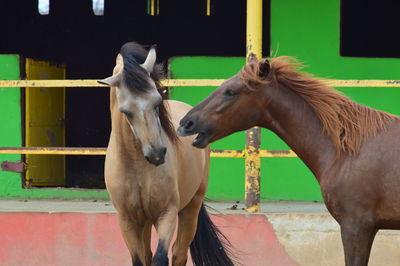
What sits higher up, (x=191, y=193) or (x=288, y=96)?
(x=288, y=96)

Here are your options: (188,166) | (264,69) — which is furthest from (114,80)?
(188,166)

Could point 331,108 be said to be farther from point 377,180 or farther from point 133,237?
point 133,237

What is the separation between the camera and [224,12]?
10625 millimetres

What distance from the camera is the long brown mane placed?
188 inches

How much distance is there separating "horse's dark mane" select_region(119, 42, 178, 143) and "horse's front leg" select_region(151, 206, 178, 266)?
549 mm

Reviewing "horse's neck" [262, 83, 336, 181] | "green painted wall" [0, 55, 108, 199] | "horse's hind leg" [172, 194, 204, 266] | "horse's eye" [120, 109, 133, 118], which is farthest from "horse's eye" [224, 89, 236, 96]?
"green painted wall" [0, 55, 108, 199]

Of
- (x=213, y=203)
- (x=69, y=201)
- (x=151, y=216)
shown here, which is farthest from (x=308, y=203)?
(x=151, y=216)

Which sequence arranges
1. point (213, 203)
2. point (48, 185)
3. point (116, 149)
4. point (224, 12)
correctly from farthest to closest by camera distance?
1. point (224, 12)
2. point (48, 185)
3. point (213, 203)
4. point (116, 149)

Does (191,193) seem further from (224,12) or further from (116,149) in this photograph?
(224,12)

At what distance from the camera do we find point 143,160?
5.21 meters

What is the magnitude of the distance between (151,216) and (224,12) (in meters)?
5.75

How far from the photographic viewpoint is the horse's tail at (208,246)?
6.36 meters

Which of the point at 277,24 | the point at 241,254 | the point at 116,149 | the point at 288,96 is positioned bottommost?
the point at 241,254

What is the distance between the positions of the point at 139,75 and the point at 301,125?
42.3 inches
